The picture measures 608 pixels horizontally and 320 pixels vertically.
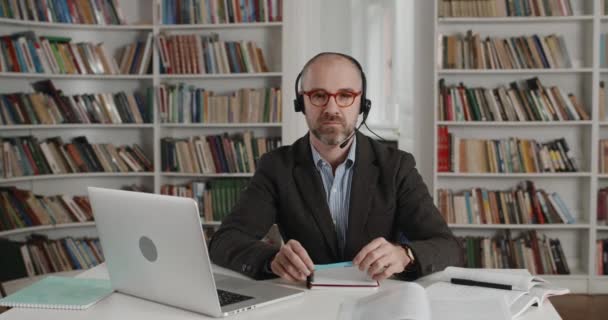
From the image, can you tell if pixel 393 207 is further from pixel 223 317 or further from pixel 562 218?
pixel 562 218

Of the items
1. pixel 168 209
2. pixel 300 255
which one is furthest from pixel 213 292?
pixel 300 255

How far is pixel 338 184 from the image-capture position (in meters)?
2.28

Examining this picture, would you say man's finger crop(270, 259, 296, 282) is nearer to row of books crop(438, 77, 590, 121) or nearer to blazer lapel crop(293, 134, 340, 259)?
blazer lapel crop(293, 134, 340, 259)

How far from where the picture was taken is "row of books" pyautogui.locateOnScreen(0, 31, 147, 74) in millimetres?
4559

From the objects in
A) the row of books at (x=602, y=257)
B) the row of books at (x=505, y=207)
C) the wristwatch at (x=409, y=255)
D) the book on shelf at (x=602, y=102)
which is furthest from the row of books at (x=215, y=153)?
the wristwatch at (x=409, y=255)

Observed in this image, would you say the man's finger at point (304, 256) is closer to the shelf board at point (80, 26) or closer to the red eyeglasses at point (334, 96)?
the red eyeglasses at point (334, 96)

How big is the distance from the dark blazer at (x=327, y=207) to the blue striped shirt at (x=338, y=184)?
3cm

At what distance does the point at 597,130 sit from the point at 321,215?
2937mm

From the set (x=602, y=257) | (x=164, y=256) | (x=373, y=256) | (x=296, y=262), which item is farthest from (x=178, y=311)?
(x=602, y=257)

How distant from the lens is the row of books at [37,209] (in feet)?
14.8

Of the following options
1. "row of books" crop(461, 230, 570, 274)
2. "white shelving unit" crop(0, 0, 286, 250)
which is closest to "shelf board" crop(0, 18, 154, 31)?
"white shelving unit" crop(0, 0, 286, 250)

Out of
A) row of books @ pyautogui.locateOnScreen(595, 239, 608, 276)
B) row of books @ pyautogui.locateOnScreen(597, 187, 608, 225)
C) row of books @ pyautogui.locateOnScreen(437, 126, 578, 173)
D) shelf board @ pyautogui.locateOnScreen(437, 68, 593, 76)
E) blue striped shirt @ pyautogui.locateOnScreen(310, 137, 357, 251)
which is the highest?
shelf board @ pyautogui.locateOnScreen(437, 68, 593, 76)

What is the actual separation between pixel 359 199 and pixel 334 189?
0.31 feet

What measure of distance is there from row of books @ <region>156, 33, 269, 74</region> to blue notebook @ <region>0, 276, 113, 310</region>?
310 centimetres
